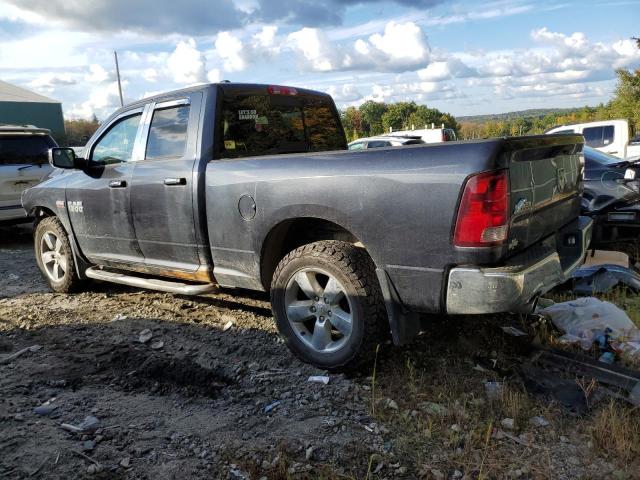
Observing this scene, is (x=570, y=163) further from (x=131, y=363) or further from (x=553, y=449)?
(x=131, y=363)

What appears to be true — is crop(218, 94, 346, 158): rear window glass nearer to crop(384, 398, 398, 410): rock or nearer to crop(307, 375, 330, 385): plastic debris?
crop(307, 375, 330, 385): plastic debris

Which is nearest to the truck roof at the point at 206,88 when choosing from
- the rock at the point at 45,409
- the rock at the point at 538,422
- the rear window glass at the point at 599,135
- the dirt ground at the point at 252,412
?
the dirt ground at the point at 252,412

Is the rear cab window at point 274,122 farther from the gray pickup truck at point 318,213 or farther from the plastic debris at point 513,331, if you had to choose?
the plastic debris at point 513,331

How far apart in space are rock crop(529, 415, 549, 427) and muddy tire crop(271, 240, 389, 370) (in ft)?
3.14

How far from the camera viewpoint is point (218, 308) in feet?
16.1

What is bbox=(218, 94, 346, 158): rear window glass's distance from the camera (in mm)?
4141

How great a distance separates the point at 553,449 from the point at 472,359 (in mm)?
1021

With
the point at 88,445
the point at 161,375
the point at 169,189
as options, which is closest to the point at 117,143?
the point at 169,189

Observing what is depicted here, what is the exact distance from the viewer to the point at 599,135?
1273 cm

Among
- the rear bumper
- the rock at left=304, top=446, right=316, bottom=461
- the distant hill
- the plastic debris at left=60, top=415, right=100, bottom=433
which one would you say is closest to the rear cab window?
the plastic debris at left=60, top=415, right=100, bottom=433

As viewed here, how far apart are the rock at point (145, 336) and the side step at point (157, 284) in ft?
1.18

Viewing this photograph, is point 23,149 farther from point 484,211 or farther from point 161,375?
point 484,211

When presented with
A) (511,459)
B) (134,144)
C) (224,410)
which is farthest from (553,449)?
(134,144)

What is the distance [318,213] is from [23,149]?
758cm
